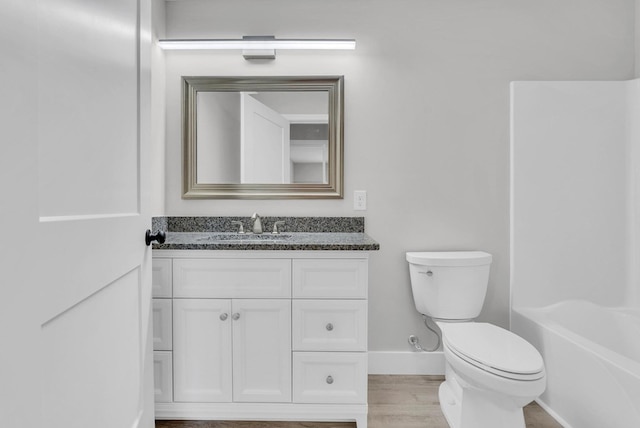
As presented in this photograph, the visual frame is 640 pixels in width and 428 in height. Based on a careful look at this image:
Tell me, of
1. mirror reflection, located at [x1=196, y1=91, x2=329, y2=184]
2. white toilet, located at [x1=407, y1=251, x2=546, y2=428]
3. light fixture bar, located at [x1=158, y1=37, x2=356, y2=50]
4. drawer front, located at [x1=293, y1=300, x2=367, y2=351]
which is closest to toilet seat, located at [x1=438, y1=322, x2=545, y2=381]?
white toilet, located at [x1=407, y1=251, x2=546, y2=428]

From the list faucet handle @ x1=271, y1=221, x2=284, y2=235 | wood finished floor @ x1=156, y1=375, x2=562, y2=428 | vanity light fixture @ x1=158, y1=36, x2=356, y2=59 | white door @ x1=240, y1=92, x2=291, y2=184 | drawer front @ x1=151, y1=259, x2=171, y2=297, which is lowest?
wood finished floor @ x1=156, y1=375, x2=562, y2=428

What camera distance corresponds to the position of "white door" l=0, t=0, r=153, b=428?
21.2 inches

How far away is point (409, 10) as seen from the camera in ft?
7.22

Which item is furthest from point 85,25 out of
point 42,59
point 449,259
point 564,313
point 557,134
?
point 564,313

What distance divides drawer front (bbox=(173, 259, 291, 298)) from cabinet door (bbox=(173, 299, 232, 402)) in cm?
5

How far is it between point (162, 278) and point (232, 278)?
0.32 meters

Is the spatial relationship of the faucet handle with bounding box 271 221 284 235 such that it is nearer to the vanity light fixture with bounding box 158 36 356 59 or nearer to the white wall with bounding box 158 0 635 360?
the white wall with bounding box 158 0 635 360

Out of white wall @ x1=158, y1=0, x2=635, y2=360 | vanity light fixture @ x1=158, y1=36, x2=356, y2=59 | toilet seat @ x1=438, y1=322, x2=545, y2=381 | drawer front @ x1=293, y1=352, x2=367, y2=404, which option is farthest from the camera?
white wall @ x1=158, y1=0, x2=635, y2=360

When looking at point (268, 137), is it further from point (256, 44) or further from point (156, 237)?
point (156, 237)

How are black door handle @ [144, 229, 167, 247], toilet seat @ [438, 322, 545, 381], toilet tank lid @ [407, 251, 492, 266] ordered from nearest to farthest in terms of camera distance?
black door handle @ [144, 229, 167, 247], toilet seat @ [438, 322, 545, 381], toilet tank lid @ [407, 251, 492, 266]

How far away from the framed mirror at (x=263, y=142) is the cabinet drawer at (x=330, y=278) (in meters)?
0.62

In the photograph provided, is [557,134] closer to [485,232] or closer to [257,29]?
[485,232]

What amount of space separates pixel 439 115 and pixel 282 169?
987 mm

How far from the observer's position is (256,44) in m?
Result: 2.11
